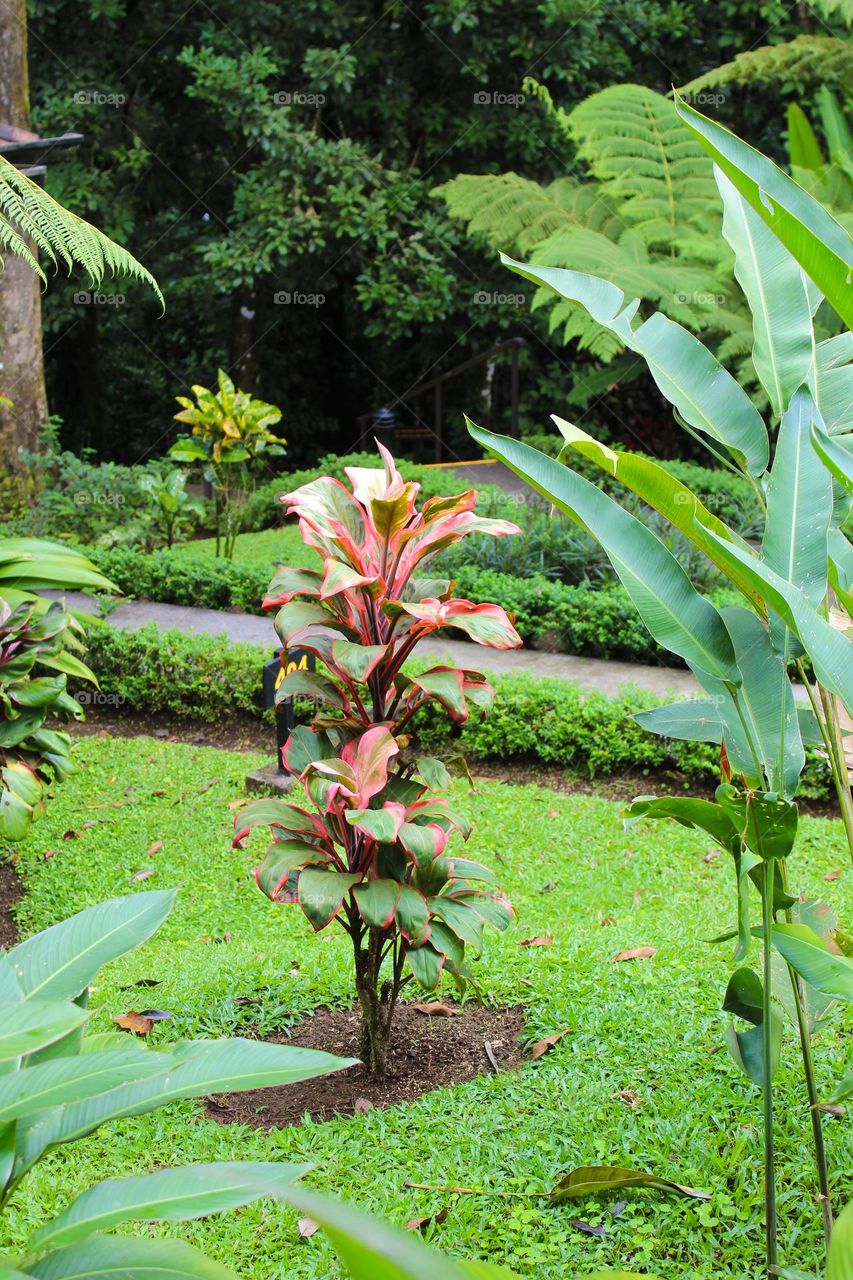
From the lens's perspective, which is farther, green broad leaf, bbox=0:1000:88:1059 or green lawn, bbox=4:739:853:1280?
green lawn, bbox=4:739:853:1280

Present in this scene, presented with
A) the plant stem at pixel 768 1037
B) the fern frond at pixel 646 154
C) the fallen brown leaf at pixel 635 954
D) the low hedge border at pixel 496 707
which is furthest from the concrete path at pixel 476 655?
the fern frond at pixel 646 154

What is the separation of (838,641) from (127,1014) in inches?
81.4

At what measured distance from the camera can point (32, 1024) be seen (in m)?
1.03

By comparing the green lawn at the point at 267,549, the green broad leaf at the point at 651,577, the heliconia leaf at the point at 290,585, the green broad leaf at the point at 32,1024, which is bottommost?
the green lawn at the point at 267,549

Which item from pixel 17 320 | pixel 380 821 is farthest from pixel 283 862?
pixel 17 320

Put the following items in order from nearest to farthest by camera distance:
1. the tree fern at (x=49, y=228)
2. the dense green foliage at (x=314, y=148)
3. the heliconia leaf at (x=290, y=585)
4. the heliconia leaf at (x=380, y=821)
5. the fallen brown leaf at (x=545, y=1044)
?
the heliconia leaf at (x=380, y=821)
the heliconia leaf at (x=290, y=585)
the fallen brown leaf at (x=545, y=1044)
the tree fern at (x=49, y=228)
the dense green foliage at (x=314, y=148)

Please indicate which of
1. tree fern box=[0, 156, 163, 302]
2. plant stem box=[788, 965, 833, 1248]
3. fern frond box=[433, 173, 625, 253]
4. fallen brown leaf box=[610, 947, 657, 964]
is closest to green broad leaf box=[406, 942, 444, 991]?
plant stem box=[788, 965, 833, 1248]

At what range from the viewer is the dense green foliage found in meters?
11.1

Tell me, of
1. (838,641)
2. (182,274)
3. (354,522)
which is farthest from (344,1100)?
(182,274)

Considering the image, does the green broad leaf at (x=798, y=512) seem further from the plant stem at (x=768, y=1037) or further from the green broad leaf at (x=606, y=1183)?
the green broad leaf at (x=606, y=1183)

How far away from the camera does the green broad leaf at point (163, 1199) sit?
3.40ft

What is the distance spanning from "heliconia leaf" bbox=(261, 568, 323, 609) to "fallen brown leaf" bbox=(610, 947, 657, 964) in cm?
137

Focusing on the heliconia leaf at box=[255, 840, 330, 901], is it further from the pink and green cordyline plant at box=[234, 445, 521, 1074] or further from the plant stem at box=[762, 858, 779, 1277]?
the plant stem at box=[762, 858, 779, 1277]

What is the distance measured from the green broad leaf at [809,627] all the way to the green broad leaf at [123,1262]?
37.0 inches
